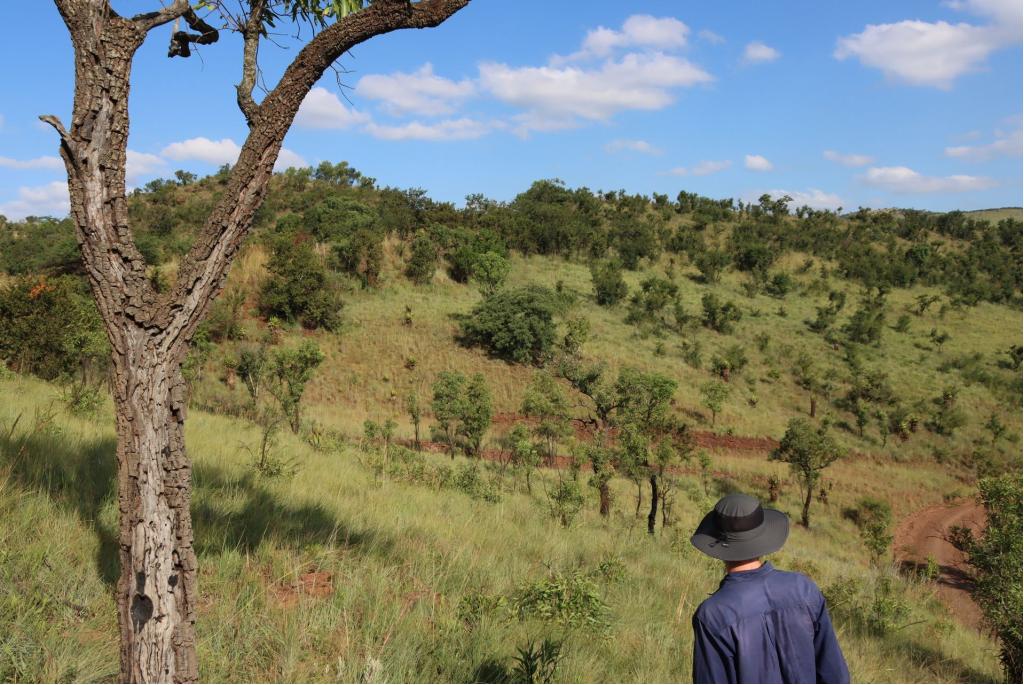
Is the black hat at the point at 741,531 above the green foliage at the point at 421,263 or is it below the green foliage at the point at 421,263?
below

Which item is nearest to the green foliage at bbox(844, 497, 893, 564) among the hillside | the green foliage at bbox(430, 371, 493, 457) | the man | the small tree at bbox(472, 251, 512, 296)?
the hillside

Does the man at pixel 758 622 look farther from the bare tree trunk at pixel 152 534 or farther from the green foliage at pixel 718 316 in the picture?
the green foliage at pixel 718 316

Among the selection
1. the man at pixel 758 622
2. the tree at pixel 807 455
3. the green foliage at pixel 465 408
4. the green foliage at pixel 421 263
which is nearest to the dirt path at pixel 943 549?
the tree at pixel 807 455

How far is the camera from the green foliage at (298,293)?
90.5 ft

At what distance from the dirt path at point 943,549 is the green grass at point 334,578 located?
22.9ft

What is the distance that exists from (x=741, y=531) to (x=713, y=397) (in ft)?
78.3

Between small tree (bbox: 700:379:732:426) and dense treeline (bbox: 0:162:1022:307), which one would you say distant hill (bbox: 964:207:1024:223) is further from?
small tree (bbox: 700:379:732:426)

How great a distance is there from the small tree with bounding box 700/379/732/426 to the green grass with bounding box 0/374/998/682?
16.2 m

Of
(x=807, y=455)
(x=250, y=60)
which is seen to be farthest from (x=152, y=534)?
(x=807, y=455)

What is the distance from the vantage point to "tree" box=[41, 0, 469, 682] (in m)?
2.73

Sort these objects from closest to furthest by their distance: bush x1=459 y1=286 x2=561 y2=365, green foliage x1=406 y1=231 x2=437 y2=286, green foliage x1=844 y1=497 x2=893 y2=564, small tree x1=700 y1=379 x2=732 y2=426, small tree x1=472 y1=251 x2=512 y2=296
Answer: green foliage x1=844 y1=497 x2=893 y2=564 → small tree x1=700 y1=379 x2=732 y2=426 → bush x1=459 y1=286 x2=561 y2=365 → green foliage x1=406 y1=231 x2=437 y2=286 → small tree x1=472 y1=251 x2=512 y2=296

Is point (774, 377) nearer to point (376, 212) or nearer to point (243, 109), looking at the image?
point (376, 212)

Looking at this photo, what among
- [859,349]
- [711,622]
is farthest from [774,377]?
[711,622]

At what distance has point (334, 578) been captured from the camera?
439cm
